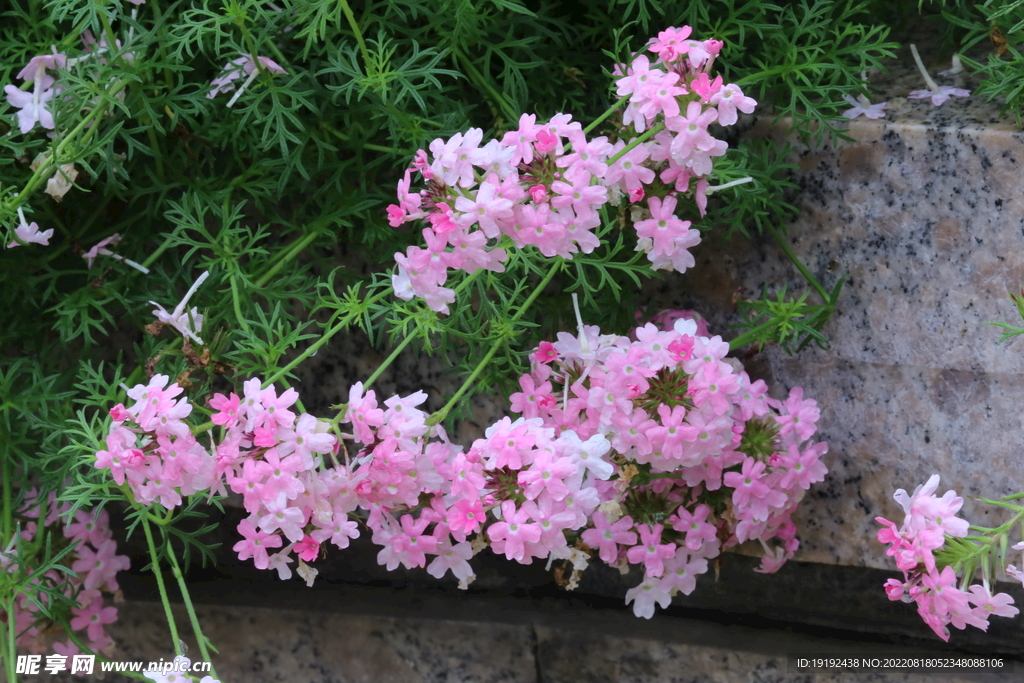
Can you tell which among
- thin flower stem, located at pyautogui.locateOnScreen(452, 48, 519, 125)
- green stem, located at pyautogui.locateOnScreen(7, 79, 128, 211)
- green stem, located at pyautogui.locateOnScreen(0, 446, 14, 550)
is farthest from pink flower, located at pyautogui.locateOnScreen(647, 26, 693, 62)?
green stem, located at pyautogui.locateOnScreen(0, 446, 14, 550)

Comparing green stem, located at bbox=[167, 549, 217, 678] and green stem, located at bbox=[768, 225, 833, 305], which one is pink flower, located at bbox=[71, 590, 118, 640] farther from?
green stem, located at bbox=[768, 225, 833, 305]

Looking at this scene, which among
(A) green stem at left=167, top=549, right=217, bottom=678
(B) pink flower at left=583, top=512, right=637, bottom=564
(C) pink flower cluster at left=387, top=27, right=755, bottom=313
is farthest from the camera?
(B) pink flower at left=583, top=512, right=637, bottom=564

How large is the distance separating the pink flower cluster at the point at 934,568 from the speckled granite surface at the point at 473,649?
1.91ft

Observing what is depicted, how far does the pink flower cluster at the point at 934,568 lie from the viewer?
1.17 metres

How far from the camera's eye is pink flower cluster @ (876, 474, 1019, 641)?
1174mm

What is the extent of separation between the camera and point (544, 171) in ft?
3.95

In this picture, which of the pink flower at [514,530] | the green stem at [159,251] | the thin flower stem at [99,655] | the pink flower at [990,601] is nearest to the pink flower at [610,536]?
the pink flower at [514,530]

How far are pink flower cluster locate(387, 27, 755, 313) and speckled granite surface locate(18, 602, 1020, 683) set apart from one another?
0.94m

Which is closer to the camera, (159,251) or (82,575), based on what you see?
(159,251)

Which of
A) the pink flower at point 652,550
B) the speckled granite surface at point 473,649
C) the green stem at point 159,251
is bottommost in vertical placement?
the speckled granite surface at point 473,649

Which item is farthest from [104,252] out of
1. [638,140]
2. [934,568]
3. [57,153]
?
[934,568]

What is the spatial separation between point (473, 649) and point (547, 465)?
35.7 inches

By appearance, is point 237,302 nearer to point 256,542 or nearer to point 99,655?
point 256,542

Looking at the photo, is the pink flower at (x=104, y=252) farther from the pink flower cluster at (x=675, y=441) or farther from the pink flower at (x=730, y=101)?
the pink flower at (x=730, y=101)
